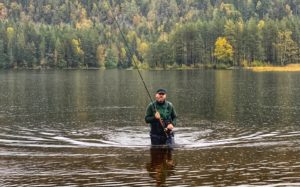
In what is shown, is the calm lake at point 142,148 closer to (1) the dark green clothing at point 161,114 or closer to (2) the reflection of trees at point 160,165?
(2) the reflection of trees at point 160,165

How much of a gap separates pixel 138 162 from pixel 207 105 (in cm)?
3123

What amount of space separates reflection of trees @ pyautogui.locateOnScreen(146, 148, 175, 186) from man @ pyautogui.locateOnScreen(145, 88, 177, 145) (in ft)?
2.86

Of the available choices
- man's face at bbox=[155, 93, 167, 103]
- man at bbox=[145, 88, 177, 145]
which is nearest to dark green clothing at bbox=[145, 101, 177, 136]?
man at bbox=[145, 88, 177, 145]

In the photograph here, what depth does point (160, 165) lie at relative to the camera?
20438 millimetres

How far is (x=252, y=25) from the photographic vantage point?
19812 cm

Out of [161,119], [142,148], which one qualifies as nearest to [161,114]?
[161,119]

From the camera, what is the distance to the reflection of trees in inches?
715

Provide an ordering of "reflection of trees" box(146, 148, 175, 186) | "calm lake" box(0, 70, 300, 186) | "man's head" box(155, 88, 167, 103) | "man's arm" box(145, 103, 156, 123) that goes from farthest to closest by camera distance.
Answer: "man's arm" box(145, 103, 156, 123) < "man's head" box(155, 88, 167, 103) < "reflection of trees" box(146, 148, 175, 186) < "calm lake" box(0, 70, 300, 186)

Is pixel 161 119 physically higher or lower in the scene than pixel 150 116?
lower

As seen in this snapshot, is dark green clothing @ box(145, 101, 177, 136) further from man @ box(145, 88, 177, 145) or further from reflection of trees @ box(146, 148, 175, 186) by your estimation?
reflection of trees @ box(146, 148, 175, 186)

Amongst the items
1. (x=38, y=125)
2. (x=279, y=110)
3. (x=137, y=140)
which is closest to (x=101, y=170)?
(x=137, y=140)

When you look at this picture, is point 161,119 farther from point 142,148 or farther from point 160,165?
point 160,165

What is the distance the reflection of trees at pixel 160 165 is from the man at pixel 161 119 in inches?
34.3

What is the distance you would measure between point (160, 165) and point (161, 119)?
14.4ft
